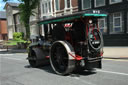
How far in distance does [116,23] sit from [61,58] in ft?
40.8

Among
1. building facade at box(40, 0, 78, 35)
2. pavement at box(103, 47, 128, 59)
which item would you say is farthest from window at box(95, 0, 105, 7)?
pavement at box(103, 47, 128, 59)

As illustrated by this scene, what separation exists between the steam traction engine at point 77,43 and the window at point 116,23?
1109 cm

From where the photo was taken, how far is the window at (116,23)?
16172mm

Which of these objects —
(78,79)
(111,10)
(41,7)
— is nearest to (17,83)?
(78,79)

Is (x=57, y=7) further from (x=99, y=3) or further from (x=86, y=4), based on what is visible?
(x=99, y=3)

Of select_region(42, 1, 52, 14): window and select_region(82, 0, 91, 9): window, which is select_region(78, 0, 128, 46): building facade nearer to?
select_region(82, 0, 91, 9): window

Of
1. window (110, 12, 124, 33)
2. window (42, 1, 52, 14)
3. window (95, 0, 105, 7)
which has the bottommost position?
window (110, 12, 124, 33)

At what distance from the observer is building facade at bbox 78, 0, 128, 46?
15.5 m

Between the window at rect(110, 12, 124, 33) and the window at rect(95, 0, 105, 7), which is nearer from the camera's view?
the window at rect(110, 12, 124, 33)

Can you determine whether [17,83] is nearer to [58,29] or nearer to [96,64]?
[58,29]

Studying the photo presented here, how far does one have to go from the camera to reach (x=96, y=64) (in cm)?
591

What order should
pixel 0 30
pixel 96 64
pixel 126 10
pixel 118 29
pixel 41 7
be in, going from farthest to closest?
1. pixel 0 30
2. pixel 41 7
3. pixel 118 29
4. pixel 126 10
5. pixel 96 64

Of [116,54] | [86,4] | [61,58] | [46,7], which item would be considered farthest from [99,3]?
[61,58]

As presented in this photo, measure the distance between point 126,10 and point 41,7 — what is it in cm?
1632
